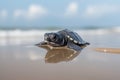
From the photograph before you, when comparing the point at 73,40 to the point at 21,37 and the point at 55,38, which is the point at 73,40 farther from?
the point at 21,37

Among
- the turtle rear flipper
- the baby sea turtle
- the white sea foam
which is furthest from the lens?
the white sea foam

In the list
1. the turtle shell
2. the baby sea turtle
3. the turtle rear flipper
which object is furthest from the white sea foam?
the turtle rear flipper

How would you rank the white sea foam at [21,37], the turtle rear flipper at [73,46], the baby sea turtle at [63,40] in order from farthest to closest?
the white sea foam at [21,37] → the baby sea turtle at [63,40] → the turtle rear flipper at [73,46]

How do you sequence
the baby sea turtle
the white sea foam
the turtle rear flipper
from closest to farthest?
the turtle rear flipper < the baby sea turtle < the white sea foam

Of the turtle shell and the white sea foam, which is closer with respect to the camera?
the turtle shell

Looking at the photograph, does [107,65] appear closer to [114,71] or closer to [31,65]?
[114,71]

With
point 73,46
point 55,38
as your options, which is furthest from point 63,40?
point 73,46

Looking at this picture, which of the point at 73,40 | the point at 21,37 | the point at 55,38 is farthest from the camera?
the point at 21,37

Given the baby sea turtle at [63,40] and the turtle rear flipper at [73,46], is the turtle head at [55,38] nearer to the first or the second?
the baby sea turtle at [63,40]

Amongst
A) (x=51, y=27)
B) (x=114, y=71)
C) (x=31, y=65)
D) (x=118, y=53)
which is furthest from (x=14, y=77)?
(x=51, y=27)

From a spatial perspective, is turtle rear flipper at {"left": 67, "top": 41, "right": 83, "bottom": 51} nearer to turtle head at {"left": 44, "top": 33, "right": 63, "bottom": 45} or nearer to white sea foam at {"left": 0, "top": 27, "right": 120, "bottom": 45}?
turtle head at {"left": 44, "top": 33, "right": 63, "bottom": 45}

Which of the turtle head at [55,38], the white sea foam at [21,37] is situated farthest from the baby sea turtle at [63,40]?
the white sea foam at [21,37]

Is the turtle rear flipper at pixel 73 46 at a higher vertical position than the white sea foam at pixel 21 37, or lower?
lower
